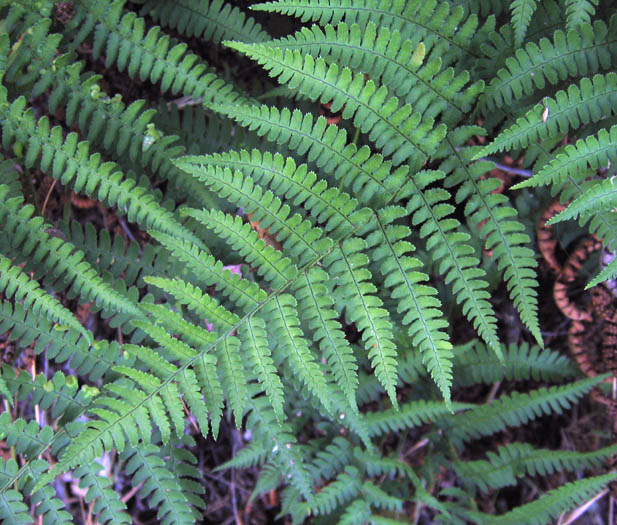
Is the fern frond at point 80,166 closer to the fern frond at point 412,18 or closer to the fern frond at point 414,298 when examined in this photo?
the fern frond at point 414,298

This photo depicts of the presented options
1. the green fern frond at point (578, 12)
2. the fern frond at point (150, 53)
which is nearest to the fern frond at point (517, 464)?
the green fern frond at point (578, 12)

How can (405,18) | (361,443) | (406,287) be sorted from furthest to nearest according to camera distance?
1. (361,443)
2. (405,18)
3. (406,287)

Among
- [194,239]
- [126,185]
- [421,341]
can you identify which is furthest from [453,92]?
[126,185]

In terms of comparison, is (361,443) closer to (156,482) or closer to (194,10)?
(156,482)

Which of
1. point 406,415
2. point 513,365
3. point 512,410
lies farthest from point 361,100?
point 512,410

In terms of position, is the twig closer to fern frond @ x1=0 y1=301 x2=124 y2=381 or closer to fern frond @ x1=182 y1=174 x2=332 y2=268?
fern frond @ x1=182 y1=174 x2=332 y2=268
